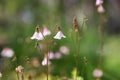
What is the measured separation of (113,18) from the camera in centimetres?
992

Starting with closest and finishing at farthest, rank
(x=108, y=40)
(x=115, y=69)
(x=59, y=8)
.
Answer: (x=115, y=69) → (x=108, y=40) → (x=59, y=8)

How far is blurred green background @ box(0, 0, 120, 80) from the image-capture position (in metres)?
4.77

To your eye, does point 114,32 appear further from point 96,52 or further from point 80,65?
point 80,65

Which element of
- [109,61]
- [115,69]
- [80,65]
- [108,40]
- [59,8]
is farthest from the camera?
[59,8]

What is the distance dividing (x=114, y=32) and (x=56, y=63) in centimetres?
412

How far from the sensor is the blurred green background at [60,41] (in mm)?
4773

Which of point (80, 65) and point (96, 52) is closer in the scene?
point (80, 65)

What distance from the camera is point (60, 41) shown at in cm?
610

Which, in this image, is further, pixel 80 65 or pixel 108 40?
pixel 108 40

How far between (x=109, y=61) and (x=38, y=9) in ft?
12.5

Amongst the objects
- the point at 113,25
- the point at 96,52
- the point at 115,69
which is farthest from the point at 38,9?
the point at 115,69

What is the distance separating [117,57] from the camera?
20.2 feet

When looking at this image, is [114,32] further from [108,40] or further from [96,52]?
[96,52]

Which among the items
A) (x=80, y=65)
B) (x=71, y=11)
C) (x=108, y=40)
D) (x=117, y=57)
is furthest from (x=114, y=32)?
(x=80, y=65)
